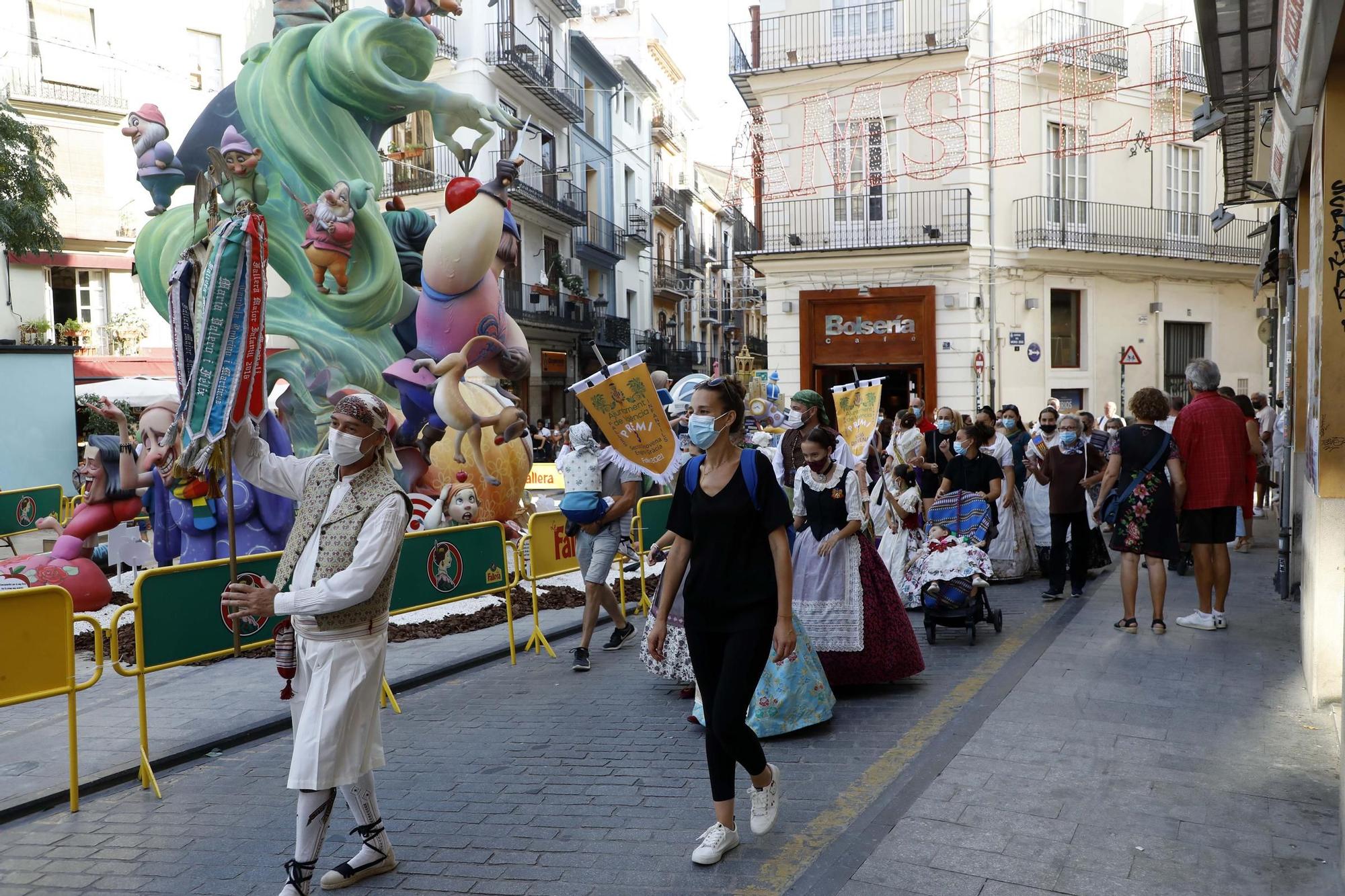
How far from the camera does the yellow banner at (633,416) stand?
8.09m

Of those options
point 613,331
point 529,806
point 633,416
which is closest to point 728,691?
point 529,806

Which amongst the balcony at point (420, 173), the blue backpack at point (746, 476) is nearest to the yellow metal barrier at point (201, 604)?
the blue backpack at point (746, 476)

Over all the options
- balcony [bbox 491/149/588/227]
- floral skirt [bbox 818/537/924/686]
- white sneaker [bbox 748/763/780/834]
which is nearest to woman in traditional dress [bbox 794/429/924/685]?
floral skirt [bbox 818/537/924/686]

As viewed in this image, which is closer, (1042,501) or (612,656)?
(612,656)

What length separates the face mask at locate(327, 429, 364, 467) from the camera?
163 inches

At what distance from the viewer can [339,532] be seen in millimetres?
4152

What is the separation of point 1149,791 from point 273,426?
27.0ft

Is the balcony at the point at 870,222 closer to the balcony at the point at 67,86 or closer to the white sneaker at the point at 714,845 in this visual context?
the balcony at the point at 67,86

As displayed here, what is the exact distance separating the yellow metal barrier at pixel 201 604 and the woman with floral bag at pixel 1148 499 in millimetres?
4971

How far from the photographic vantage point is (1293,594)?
9609mm

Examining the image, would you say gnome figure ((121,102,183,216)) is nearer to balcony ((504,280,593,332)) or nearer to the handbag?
the handbag

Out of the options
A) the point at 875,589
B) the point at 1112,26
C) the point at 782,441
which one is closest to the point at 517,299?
the point at 1112,26

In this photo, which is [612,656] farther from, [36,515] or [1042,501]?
[36,515]

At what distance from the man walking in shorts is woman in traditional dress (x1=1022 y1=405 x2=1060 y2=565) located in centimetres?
491
